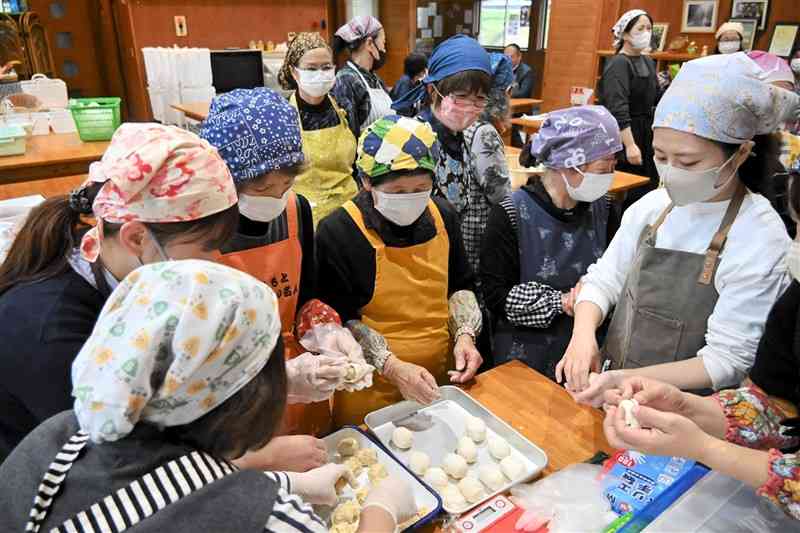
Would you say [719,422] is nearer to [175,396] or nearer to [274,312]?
[274,312]

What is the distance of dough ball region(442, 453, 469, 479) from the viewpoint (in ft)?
4.65

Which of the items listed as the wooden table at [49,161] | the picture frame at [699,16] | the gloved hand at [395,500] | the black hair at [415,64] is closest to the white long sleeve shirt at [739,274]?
the gloved hand at [395,500]

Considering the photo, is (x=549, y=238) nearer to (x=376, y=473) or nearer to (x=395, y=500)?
(x=376, y=473)

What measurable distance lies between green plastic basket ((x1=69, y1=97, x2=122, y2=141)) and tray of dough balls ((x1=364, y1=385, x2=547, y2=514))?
12.2 ft

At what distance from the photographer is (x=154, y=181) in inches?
46.8

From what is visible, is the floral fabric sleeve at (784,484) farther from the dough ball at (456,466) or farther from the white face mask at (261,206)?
the white face mask at (261,206)

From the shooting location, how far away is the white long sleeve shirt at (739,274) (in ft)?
4.58

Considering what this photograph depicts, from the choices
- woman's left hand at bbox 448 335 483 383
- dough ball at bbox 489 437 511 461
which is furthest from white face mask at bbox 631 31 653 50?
dough ball at bbox 489 437 511 461

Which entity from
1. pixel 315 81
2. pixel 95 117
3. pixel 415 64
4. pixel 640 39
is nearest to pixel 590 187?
pixel 315 81

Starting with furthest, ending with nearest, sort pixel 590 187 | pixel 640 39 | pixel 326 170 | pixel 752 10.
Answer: pixel 752 10 → pixel 640 39 → pixel 326 170 → pixel 590 187

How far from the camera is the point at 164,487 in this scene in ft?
2.64

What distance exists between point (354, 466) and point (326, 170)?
217 cm

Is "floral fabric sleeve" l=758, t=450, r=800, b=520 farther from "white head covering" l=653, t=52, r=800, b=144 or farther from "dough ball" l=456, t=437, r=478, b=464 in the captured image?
"white head covering" l=653, t=52, r=800, b=144

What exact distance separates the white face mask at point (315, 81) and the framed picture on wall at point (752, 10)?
553 centimetres
